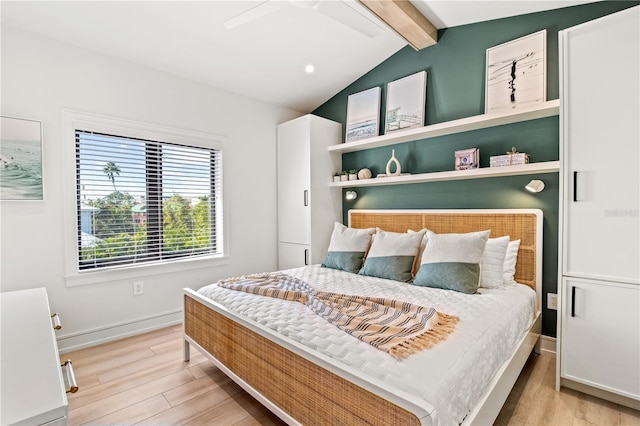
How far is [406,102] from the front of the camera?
3.38 m

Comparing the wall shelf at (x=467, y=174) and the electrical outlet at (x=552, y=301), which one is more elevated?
the wall shelf at (x=467, y=174)

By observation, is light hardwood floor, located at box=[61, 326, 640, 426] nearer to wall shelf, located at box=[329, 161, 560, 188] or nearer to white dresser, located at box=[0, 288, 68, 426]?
white dresser, located at box=[0, 288, 68, 426]

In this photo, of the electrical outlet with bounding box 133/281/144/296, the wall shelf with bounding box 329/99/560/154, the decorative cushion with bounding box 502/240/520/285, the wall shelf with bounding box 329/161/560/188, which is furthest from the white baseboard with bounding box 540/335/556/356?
the electrical outlet with bounding box 133/281/144/296

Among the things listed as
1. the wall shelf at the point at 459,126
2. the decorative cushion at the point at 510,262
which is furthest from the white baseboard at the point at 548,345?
the wall shelf at the point at 459,126

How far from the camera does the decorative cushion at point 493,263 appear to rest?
245 centimetres

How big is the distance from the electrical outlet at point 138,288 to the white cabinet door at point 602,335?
350 centimetres

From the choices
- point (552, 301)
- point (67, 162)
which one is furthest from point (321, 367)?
point (67, 162)

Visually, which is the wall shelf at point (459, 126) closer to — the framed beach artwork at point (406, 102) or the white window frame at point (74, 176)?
the framed beach artwork at point (406, 102)

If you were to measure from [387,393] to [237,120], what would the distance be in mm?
3389

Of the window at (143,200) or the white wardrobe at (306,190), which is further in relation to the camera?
the white wardrobe at (306,190)

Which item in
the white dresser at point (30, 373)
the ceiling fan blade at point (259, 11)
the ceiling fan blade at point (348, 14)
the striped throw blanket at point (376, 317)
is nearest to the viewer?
the white dresser at point (30, 373)

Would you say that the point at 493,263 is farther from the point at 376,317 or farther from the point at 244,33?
the point at 244,33

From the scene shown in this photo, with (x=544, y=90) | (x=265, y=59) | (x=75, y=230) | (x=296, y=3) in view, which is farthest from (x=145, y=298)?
(x=544, y=90)

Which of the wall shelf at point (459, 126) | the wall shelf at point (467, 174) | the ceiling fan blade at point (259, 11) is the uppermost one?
the ceiling fan blade at point (259, 11)
